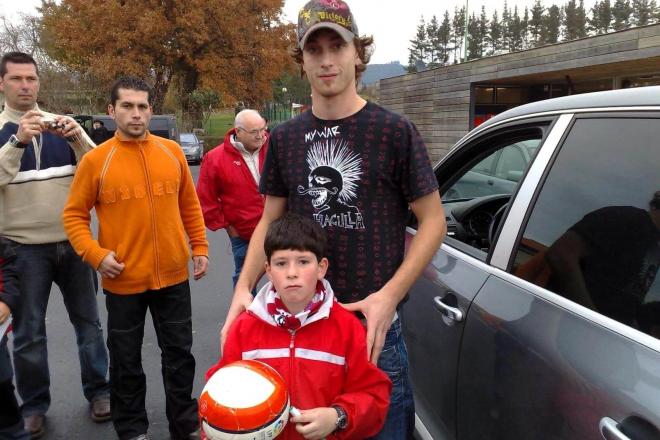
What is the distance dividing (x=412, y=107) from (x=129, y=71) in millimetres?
18892

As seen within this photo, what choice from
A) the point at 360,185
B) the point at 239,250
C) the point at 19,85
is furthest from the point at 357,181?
the point at 239,250

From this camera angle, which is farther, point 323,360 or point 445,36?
point 445,36

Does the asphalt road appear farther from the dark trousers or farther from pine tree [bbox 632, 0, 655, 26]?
pine tree [bbox 632, 0, 655, 26]

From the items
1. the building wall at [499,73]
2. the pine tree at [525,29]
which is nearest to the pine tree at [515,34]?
the pine tree at [525,29]

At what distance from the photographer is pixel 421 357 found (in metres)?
2.36

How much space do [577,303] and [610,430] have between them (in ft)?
1.23

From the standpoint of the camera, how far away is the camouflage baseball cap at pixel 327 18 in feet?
5.29

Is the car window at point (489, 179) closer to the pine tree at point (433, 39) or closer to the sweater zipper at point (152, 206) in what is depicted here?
the sweater zipper at point (152, 206)

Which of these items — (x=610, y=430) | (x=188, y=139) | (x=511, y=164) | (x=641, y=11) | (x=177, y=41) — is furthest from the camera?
(x=641, y=11)

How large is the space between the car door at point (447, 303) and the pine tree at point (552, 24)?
55.0 m

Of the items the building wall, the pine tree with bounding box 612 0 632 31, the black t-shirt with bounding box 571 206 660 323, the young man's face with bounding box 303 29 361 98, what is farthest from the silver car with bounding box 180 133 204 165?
the pine tree with bounding box 612 0 632 31

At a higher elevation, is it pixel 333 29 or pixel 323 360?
pixel 333 29

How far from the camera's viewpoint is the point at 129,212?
9.04 ft

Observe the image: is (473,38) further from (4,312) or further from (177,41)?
(4,312)
